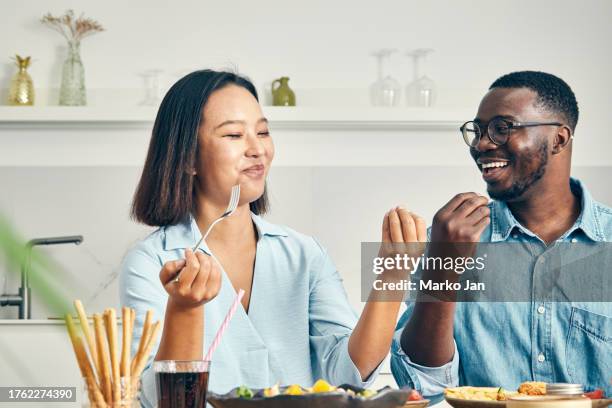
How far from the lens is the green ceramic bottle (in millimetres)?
3623

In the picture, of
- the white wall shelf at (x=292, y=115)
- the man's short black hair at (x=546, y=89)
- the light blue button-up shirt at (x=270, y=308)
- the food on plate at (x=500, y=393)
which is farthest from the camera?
the white wall shelf at (x=292, y=115)

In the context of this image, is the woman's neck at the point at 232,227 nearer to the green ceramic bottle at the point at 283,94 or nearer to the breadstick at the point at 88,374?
the breadstick at the point at 88,374

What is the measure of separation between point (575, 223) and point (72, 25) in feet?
7.96

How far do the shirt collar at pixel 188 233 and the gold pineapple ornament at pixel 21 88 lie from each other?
6.39ft

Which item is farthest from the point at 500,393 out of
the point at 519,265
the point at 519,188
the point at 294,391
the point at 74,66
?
the point at 74,66

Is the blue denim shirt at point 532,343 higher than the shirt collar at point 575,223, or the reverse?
the shirt collar at point 575,223

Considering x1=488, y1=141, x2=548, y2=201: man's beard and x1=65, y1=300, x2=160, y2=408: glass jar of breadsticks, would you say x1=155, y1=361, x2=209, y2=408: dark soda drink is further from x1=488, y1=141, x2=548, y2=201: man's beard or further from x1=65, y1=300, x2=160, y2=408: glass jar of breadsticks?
x1=488, y1=141, x2=548, y2=201: man's beard

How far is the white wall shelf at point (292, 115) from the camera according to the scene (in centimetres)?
356

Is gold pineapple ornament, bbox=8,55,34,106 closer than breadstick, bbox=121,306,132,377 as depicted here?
No

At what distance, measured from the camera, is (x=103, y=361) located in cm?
117

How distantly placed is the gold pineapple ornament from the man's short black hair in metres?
2.06

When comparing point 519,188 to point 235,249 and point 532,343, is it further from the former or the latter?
point 235,249

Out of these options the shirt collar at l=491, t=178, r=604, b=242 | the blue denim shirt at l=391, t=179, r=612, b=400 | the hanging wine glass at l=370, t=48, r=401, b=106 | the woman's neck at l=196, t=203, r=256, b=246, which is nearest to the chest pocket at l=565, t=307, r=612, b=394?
the blue denim shirt at l=391, t=179, r=612, b=400

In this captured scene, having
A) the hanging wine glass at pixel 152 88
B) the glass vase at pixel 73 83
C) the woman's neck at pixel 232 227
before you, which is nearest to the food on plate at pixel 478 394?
the woman's neck at pixel 232 227
